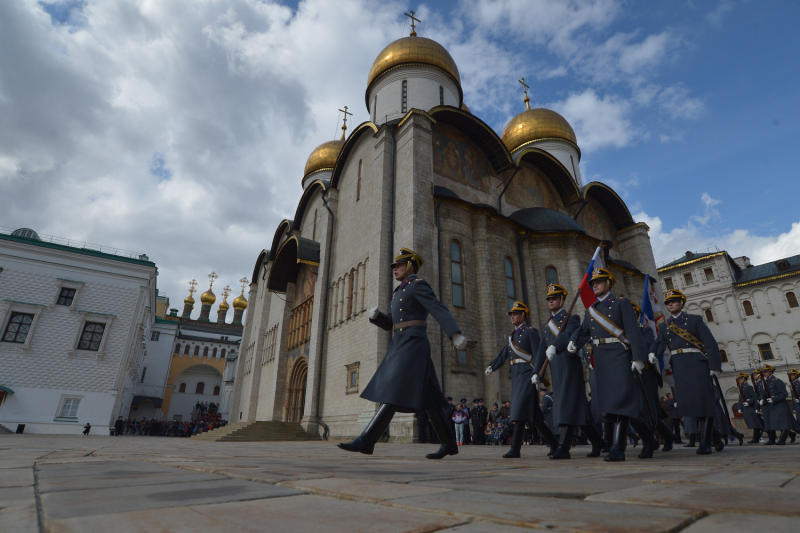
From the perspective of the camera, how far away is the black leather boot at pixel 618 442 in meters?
4.37

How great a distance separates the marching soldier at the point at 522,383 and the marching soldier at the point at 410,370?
45.7 inches

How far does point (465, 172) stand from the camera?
1828 centimetres

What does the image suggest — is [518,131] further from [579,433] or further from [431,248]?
[579,433]

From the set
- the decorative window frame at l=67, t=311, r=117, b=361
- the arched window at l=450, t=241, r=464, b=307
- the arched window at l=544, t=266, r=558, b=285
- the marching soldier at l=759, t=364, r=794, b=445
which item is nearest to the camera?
the marching soldier at l=759, t=364, r=794, b=445

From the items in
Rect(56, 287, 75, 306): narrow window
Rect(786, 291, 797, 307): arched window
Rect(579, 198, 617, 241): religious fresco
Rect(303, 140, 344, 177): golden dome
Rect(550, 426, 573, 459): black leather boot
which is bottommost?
Rect(550, 426, 573, 459): black leather boot

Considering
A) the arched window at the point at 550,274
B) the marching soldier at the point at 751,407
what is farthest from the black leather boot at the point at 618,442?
the arched window at the point at 550,274

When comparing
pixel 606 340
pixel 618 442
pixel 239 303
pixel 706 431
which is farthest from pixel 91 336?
pixel 239 303

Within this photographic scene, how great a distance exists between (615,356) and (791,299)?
123 ft

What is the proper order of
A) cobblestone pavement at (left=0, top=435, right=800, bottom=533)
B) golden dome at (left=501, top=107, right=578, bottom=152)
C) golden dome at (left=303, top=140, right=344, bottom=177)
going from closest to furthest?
1. cobblestone pavement at (left=0, top=435, right=800, bottom=533)
2. golden dome at (left=501, top=107, right=578, bottom=152)
3. golden dome at (left=303, top=140, right=344, bottom=177)

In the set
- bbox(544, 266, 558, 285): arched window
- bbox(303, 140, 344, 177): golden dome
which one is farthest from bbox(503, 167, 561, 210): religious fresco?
bbox(303, 140, 344, 177): golden dome

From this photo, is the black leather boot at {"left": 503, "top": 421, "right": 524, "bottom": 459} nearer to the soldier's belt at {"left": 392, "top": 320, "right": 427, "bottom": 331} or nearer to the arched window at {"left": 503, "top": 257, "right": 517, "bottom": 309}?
the soldier's belt at {"left": 392, "top": 320, "right": 427, "bottom": 331}

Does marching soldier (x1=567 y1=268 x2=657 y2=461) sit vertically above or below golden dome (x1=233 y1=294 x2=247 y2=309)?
below

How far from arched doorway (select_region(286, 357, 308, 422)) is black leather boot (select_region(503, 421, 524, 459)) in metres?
15.2

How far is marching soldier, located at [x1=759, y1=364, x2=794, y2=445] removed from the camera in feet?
30.6
